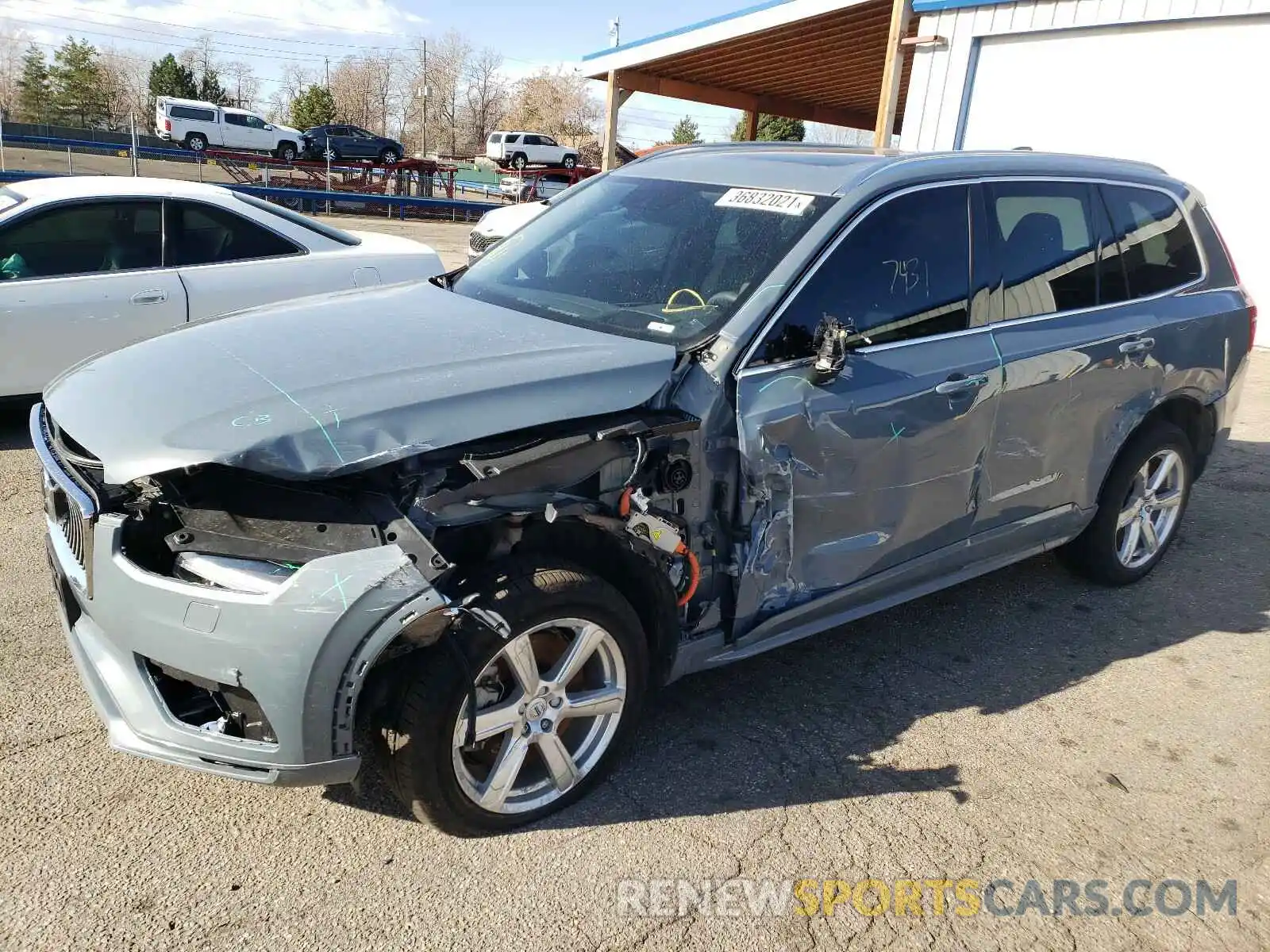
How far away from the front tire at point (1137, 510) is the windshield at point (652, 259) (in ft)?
7.25

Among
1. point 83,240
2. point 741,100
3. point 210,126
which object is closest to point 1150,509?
point 83,240

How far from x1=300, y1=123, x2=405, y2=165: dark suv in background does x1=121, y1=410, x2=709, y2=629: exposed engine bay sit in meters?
40.1

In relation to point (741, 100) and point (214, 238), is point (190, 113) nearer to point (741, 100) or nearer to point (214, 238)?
point (741, 100)

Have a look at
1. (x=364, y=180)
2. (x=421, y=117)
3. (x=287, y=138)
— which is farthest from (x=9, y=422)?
(x=421, y=117)

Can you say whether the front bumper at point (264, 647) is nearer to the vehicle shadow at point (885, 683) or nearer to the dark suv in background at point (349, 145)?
the vehicle shadow at point (885, 683)

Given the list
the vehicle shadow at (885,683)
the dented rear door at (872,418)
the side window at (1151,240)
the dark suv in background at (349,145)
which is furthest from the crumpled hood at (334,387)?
the dark suv in background at (349,145)

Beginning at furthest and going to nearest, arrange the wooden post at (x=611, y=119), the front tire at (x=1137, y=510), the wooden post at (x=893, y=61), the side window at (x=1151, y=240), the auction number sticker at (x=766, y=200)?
the wooden post at (x=611, y=119), the wooden post at (x=893, y=61), the front tire at (x=1137, y=510), the side window at (x=1151, y=240), the auction number sticker at (x=766, y=200)

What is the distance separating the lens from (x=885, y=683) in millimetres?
3791

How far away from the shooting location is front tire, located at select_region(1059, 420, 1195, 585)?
4.51 meters

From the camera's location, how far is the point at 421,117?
85562 mm

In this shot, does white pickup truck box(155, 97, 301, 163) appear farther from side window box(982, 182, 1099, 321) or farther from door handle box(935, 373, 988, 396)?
door handle box(935, 373, 988, 396)

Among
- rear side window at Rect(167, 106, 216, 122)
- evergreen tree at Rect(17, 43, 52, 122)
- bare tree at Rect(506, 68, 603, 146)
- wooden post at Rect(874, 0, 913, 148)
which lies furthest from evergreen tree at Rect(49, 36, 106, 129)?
wooden post at Rect(874, 0, 913, 148)

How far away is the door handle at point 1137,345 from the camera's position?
4.14m

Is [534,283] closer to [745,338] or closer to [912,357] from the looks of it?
[745,338]
